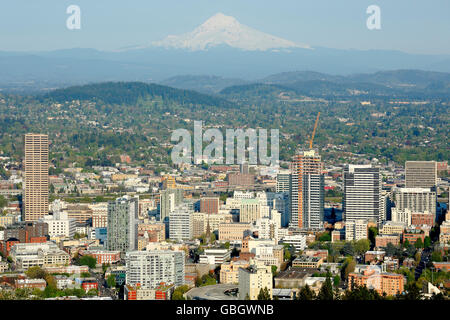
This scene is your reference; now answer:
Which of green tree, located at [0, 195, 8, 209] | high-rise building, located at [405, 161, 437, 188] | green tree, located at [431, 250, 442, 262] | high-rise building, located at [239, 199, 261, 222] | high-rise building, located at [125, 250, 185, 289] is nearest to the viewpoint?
high-rise building, located at [125, 250, 185, 289]

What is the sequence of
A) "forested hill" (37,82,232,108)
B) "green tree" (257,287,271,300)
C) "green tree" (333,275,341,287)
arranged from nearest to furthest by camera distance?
"green tree" (257,287,271,300) < "green tree" (333,275,341,287) < "forested hill" (37,82,232,108)

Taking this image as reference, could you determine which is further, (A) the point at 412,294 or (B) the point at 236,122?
(B) the point at 236,122

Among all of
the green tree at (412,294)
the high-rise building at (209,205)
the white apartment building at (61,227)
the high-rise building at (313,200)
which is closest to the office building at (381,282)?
the green tree at (412,294)

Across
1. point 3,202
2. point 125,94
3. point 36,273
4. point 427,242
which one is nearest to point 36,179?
point 3,202

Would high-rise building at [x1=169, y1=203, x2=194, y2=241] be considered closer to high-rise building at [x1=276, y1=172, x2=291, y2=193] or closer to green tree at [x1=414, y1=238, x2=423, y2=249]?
high-rise building at [x1=276, y1=172, x2=291, y2=193]

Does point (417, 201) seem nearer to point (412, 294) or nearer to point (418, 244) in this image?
point (418, 244)

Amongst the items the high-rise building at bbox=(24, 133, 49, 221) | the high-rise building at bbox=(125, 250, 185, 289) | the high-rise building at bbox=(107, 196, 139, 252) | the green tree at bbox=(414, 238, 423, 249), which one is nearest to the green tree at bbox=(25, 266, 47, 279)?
the high-rise building at bbox=(125, 250, 185, 289)
